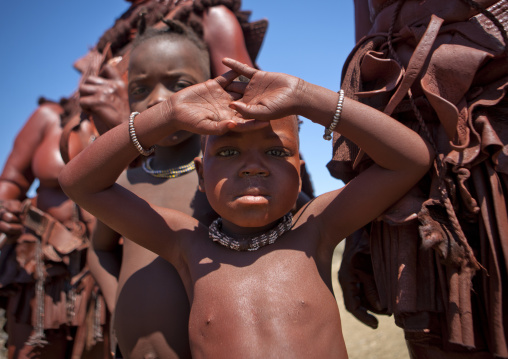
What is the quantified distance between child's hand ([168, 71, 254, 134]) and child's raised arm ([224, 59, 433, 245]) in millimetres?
59

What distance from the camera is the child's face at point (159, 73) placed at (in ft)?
6.73

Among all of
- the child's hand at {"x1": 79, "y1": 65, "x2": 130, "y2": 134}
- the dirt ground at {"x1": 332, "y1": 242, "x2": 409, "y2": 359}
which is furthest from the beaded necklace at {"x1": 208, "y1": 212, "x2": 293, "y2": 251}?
the dirt ground at {"x1": 332, "y1": 242, "x2": 409, "y2": 359}

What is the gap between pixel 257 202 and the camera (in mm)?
1457

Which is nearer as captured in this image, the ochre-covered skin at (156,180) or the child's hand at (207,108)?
the child's hand at (207,108)

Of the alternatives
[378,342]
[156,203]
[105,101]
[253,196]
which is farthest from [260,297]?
[378,342]

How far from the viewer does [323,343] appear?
1.42 meters

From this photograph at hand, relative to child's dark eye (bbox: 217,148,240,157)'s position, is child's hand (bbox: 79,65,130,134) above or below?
above

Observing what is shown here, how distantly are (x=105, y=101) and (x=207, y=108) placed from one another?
105cm

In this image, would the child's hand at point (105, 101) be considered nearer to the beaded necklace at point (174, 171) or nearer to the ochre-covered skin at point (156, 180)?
the ochre-covered skin at point (156, 180)

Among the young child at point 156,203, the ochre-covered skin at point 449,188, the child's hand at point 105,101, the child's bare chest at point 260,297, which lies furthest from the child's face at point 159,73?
the ochre-covered skin at point 449,188

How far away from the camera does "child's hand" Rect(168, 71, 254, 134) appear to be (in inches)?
56.7

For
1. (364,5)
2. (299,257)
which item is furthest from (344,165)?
(364,5)

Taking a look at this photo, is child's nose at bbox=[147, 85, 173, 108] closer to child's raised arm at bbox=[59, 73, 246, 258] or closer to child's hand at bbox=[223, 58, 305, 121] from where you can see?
child's raised arm at bbox=[59, 73, 246, 258]

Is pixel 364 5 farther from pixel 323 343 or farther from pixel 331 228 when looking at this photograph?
pixel 323 343
